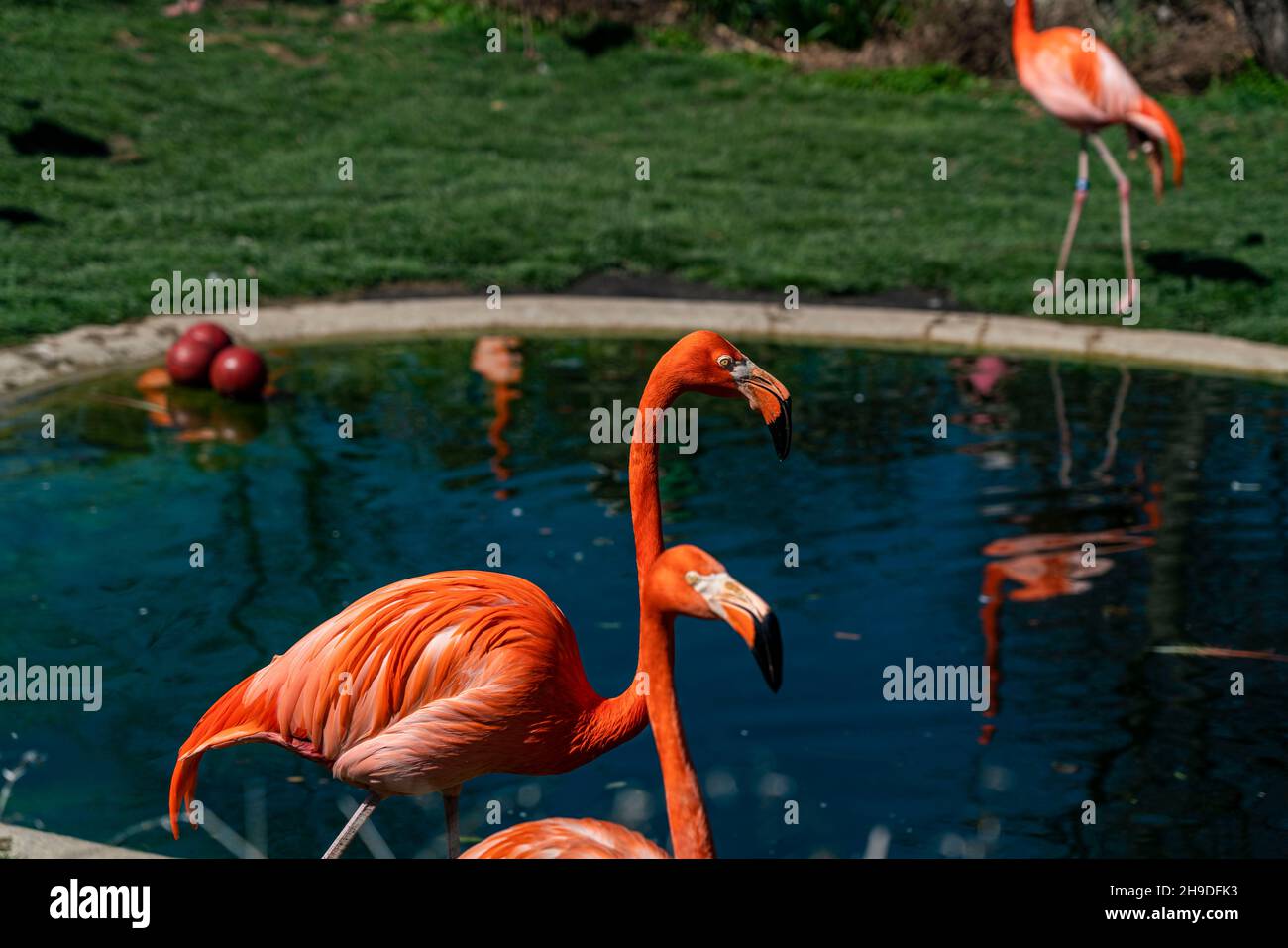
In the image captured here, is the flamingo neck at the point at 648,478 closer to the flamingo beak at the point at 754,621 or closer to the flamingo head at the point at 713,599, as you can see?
the flamingo head at the point at 713,599

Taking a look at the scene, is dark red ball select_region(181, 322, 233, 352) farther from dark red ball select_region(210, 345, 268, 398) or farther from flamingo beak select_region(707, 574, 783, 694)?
flamingo beak select_region(707, 574, 783, 694)

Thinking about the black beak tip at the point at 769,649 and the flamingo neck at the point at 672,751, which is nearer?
the black beak tip at the point at 769,649

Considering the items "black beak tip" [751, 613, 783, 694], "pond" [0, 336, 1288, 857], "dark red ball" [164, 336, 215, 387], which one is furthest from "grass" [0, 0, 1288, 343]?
"black beak tip" [751, 613, 783, 694]

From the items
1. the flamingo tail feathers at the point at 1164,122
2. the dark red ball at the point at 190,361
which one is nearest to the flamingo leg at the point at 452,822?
the dark red ball at the point at 190,361

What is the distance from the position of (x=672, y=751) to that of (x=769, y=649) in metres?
0.68

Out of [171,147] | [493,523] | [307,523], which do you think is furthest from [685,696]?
[171,147]

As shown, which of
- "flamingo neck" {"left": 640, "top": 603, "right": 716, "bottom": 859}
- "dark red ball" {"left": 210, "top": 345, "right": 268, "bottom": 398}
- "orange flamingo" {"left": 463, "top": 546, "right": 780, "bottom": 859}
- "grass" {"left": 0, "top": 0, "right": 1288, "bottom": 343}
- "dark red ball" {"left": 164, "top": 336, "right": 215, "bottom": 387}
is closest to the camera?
"orange flamingo" {"left": 463, "top": 546, "right": 780, "bottom": 859}

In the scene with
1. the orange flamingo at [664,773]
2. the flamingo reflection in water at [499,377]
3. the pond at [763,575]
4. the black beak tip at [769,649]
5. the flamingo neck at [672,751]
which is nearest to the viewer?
the black beak tip at [769,649]

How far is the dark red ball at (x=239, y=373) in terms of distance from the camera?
31.0 ft

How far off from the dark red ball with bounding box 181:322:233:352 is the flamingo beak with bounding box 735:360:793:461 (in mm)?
6260

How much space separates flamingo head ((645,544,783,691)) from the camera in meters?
Answer: 3.22

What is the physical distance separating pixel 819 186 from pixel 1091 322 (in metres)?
5.08
